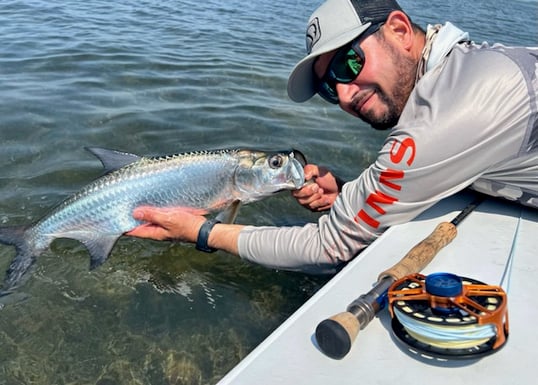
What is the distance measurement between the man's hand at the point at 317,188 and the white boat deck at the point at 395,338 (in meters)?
1.11

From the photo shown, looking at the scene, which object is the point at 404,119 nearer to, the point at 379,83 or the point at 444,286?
the point at 379,83

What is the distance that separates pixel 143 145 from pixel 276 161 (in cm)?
248

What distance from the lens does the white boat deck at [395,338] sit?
166cm

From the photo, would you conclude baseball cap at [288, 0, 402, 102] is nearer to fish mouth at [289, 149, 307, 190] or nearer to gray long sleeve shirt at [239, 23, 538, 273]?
gray long sleeve shirt at [239, 23, 538, 273]

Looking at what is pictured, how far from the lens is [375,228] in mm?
2627

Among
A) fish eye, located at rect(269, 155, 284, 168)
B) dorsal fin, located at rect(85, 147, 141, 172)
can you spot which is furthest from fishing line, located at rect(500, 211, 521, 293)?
dorsal fin, located at rect(85, 147, 141, 172)

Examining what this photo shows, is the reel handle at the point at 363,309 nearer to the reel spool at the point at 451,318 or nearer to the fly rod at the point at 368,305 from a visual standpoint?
the fly rod at the point at 368,305

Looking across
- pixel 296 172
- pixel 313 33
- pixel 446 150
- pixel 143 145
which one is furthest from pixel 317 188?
pixel 143 145

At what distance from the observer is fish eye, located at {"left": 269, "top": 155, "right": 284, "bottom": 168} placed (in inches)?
144

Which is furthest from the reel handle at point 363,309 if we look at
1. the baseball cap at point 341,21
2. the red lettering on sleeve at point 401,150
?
the baseball cap at point 341,21

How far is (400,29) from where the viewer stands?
2.74m

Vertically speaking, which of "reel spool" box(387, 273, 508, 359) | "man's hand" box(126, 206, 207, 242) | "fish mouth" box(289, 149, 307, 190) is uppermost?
"reel spool" box(387, 273, 508, 359)

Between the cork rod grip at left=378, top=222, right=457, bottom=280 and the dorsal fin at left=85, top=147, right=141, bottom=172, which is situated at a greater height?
the cork rod grip at left=378, top=222, right=457, bottom=280

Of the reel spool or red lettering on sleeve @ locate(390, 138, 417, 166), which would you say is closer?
the reel spool
